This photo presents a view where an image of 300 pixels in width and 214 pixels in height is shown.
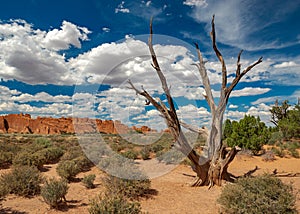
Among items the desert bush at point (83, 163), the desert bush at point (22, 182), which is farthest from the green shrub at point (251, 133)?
the desert bush at point (22, 182)

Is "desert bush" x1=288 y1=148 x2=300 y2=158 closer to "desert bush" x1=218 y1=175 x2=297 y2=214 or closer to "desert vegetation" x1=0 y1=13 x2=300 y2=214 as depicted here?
"desert vegetation" x1=0 y1=13 x2=300 y2=214

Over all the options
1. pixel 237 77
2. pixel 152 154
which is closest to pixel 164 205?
pixel 237 77

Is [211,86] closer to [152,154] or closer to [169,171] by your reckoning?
[169,171]

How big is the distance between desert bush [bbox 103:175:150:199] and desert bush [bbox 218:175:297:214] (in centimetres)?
272

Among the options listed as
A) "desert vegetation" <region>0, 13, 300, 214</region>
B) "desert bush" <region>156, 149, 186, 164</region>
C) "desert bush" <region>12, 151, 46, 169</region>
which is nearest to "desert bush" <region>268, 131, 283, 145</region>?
"desert bush" <region>156, 149, 186, 164</region>

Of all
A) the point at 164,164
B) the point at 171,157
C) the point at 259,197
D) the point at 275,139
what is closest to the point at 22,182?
the point at 259,197

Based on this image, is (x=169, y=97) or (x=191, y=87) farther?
(x=191, y=87)

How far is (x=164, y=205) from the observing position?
6.56m

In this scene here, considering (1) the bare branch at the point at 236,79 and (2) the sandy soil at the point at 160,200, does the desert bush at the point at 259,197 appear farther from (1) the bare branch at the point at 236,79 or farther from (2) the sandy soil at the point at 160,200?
(1) the bare branch at the point at 236,79

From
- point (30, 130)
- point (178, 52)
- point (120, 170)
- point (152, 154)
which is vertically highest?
point (178, 52)

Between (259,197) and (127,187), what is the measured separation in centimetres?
395

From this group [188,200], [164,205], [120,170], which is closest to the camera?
[164,205]

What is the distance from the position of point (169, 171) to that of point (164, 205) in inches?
218

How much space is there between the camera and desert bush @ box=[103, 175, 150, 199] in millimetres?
7040
